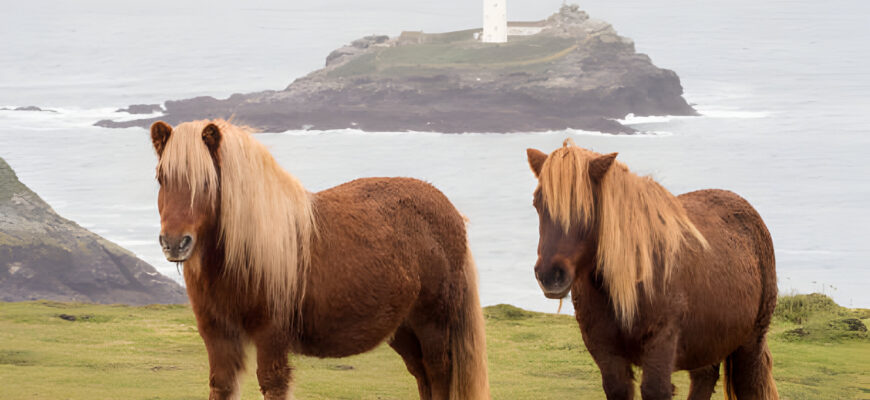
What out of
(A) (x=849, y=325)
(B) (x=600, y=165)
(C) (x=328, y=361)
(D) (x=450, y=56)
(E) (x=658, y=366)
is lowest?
(C) (x=328, y=361)

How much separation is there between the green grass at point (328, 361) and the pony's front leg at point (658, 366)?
9.86 ft

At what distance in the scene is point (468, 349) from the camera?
5.71 meters

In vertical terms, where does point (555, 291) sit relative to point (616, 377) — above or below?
above

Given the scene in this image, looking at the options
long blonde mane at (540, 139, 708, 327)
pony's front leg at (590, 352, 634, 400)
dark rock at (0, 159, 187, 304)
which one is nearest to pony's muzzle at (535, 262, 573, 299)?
long blonde mane at (540, 139, 708, 327)

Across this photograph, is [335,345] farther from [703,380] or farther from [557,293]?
[703,380]

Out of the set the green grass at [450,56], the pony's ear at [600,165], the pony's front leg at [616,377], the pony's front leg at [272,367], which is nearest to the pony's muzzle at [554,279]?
the pony's ear at [600,165]

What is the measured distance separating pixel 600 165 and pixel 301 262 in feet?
5.28

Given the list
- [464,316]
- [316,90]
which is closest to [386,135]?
[316,90]

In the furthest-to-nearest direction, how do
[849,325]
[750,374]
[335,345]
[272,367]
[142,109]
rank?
[142,109]
[849,325]
[750,374]
[335,345]
[272,367]

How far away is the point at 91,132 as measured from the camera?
28859 millimetres

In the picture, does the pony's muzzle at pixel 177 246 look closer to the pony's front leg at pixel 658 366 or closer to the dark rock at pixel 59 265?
the pony's front leg at pixel 658 366

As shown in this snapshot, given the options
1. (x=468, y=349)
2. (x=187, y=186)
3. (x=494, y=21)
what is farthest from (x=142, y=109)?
(x=187, y=186)

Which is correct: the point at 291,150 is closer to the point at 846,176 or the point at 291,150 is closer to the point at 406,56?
the point at 406,56

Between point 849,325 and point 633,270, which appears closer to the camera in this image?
point 633,270
